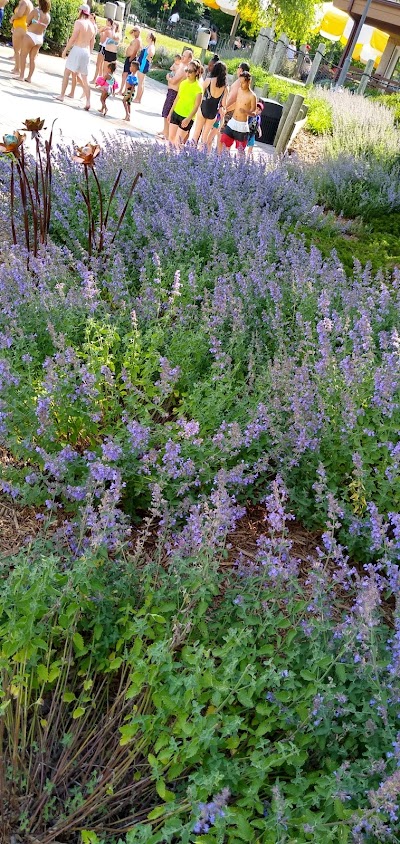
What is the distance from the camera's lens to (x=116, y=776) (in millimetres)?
1938

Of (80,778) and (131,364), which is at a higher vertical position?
(131,364)

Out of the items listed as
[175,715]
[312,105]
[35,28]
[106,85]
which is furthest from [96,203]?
[312,105]

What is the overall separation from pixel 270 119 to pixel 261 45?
15455 mm

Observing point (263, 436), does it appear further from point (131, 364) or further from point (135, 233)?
point (135, 233)

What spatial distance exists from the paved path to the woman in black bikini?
1011 millimetres

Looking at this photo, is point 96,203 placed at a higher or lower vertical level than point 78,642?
higher

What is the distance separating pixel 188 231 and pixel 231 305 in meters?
1.17

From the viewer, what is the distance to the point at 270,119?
58.0 ft

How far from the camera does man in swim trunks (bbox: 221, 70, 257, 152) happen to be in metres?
10.7

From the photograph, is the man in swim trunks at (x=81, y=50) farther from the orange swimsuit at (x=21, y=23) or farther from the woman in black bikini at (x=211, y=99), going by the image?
the woman in black bikini at (x=211, y=99)

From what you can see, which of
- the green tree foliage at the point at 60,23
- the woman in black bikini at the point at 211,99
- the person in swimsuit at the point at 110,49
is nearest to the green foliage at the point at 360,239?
the woman in black bikini at the point at 211,99

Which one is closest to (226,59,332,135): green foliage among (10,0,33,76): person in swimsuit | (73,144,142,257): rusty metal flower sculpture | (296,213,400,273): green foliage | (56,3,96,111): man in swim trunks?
(56,3,96,111): man in swim trunks

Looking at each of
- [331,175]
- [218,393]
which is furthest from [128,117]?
[218,393]

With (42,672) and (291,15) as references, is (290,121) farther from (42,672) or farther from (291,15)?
(291,15)
